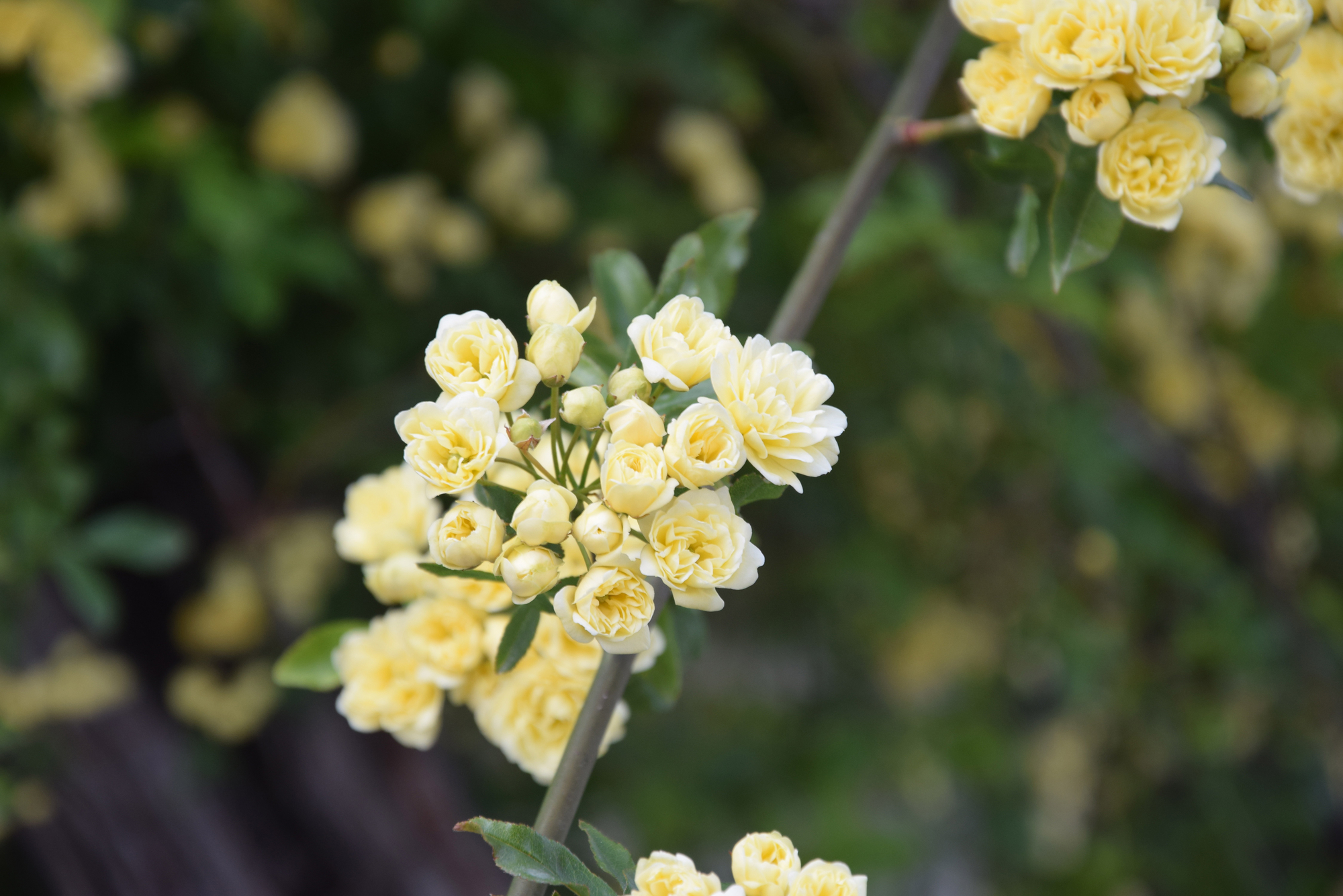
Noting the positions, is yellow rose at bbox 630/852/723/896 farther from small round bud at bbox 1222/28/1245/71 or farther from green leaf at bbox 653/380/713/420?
small round bud at bbox 1222/28/1245/71

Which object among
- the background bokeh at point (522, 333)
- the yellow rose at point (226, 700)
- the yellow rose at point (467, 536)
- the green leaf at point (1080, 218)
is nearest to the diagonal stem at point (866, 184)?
the green leaf at point (1080, 218)

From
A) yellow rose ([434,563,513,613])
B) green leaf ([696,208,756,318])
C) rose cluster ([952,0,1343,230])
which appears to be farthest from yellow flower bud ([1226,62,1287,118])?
yellow rose ([434,563,513,613])

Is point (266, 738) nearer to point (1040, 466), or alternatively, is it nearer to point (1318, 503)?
point (1040, 466)

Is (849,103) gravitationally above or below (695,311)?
below

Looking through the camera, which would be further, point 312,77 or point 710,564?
point 312,77

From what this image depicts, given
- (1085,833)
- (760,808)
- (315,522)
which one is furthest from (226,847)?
(1085,833)

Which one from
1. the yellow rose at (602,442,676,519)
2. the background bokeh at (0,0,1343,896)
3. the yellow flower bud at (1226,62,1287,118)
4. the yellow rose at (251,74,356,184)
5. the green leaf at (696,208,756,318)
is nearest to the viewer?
the yellow rose at (602,442,676,519)

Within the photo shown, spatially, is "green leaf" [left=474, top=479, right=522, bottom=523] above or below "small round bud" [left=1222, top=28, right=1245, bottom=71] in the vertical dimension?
below

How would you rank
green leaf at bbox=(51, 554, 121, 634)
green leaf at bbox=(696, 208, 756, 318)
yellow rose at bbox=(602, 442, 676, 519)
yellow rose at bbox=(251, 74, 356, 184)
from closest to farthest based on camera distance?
yellow rose at bbox=(602, 442, 676, 519), green leaf at bbox=(696, 208, 756, 318), green leaf at bbox=(51, 554, 121, 634), yellow rose at bbox=(251, 74, 356, 184)

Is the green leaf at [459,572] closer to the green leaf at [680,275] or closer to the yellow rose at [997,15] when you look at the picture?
the green leaf at [680,275]
